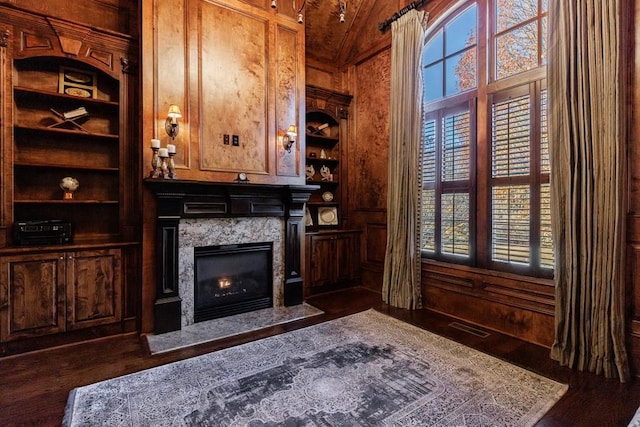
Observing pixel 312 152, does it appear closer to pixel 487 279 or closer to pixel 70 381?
pixel 487 279

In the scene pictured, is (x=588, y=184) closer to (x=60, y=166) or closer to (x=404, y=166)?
(x=404, y=166)

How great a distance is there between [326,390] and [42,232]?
2.92m

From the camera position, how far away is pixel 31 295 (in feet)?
9.19

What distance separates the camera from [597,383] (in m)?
2.29

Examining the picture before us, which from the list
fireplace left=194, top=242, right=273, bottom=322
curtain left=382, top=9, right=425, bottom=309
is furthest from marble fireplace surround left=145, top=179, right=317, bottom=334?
curtain left=382, top=9, right=425, bottom=309

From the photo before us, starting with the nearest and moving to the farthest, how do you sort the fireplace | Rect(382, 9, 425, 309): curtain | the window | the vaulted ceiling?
the window, the fireplace, Rect(382, 9, 425, 309): curtain, the vaulted ceiling

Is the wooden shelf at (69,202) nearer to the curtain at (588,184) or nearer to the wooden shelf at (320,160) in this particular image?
the wooden shelf at (320,160)

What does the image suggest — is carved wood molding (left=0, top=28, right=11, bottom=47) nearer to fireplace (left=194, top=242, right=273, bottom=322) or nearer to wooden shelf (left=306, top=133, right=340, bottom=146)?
fireplace (left=194, top=242, right=273, bottom=322)

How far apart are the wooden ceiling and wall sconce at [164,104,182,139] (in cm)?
257

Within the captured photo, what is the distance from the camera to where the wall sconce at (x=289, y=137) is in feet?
13.2

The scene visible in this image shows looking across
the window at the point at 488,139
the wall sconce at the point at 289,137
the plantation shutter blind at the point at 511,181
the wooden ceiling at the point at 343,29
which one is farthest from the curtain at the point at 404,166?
the wall sconce at the point at 289,137

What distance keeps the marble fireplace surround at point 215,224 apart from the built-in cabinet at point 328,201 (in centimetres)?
47

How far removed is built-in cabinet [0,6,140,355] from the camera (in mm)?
2840

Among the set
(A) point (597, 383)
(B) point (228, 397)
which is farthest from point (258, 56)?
(A) point (597, 383)
